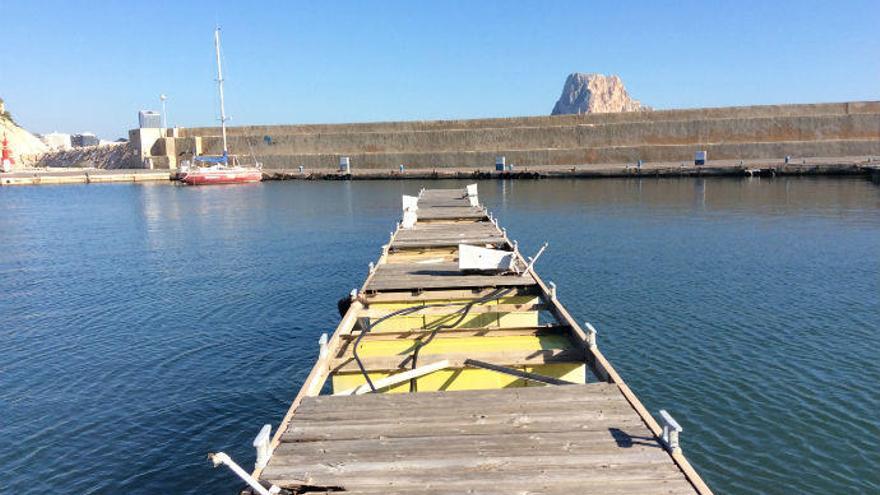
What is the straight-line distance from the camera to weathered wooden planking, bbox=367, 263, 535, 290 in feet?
52.3

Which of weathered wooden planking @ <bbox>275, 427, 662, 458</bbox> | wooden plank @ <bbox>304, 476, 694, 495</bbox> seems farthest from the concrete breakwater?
wooden plank @ <bbox>304, 476, 694, 495</bbox>

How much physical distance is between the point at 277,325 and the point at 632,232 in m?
24.9

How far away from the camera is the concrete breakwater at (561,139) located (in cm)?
8488

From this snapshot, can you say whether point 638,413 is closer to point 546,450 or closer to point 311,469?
point 546,450

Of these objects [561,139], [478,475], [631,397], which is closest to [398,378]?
[478,475]

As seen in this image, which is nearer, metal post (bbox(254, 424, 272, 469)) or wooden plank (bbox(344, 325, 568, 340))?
metal post (bbox(254, 424, 272, 469))

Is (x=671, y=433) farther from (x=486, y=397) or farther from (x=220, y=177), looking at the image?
(x=220, y=177)

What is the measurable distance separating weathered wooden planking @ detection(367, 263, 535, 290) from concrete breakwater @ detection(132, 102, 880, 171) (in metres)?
77.0

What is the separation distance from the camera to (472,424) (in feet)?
25.3

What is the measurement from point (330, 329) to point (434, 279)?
535 centimetres

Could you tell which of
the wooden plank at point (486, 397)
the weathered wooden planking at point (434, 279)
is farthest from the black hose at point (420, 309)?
the wooden plank at point (486, 397)

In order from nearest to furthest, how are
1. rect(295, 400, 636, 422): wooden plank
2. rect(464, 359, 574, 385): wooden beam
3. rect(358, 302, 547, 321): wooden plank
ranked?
1. rect(295, 400, 636, 422): wooden plank
2. rect(464, 359, 574, 385): wooden beam
3. rect(358, 302, 547, 321): wooden plank

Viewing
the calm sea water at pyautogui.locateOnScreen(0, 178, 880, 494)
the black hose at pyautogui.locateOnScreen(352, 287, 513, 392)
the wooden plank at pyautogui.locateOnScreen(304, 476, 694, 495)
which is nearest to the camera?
the wooden plank at pyautogui.locateOnScreen(304, 476, 694, 495)

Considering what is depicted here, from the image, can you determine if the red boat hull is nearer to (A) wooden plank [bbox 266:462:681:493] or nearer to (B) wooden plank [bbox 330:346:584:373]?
(B) wooden plank [bbox 330:346:584:373]
